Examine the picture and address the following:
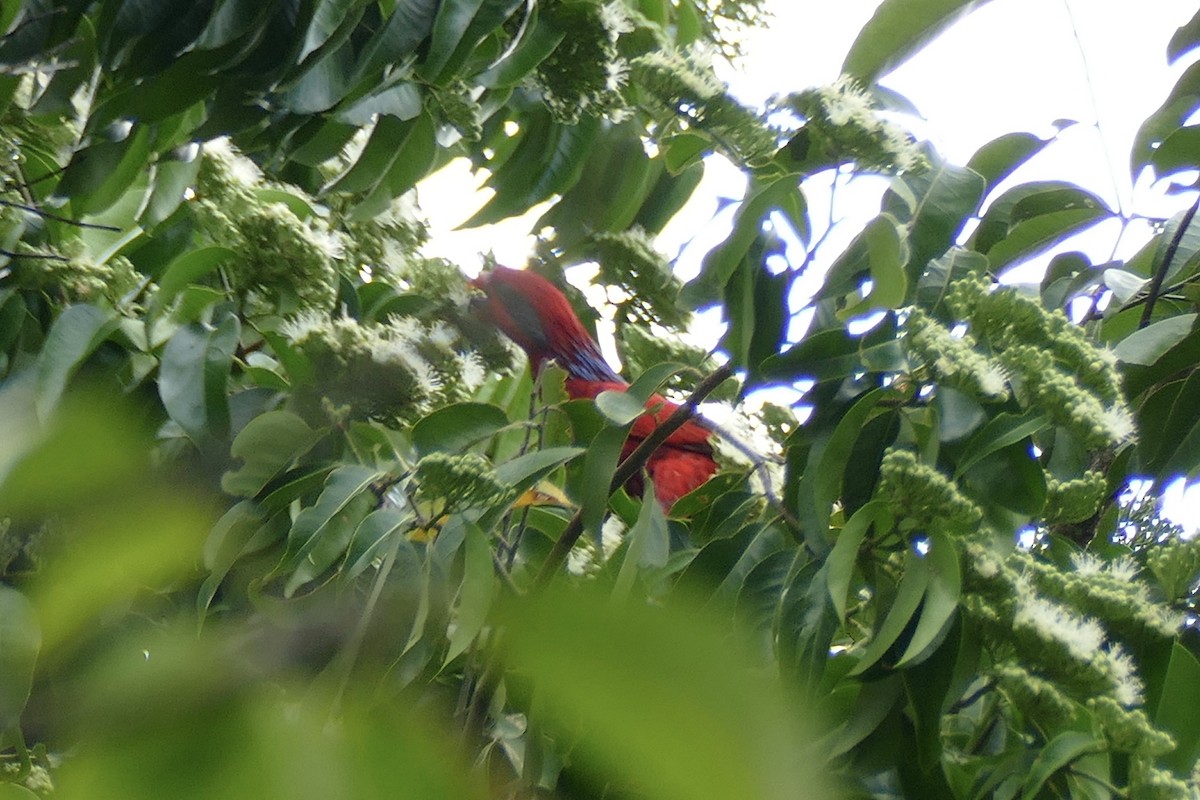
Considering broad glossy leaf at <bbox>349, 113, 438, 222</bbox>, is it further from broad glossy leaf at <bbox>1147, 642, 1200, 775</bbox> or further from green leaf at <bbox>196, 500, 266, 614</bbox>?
broad glossy leaf at <bbox>1147, 642, 1200, 775</bbox>

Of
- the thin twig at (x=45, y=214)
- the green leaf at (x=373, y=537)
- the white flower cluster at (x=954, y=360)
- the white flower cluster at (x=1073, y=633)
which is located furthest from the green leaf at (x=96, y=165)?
the white flower cluster at (x=1073, y=633)

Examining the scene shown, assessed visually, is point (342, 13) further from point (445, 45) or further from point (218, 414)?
point (218, 414)

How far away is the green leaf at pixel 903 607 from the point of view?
617mm

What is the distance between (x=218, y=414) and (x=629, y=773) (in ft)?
2.42

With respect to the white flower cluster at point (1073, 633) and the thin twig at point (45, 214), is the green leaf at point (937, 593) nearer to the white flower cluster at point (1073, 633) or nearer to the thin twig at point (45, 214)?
the white flower cluster at point (1073, 633)

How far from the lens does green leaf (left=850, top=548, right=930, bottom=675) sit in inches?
24.3

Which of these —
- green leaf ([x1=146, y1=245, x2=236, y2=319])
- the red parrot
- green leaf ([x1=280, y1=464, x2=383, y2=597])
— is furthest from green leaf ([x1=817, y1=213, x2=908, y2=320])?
the red parrot

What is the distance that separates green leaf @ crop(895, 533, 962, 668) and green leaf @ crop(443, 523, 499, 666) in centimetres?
24

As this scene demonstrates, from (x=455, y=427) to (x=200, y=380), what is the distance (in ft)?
0.66

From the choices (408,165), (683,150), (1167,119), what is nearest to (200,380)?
(408,165)

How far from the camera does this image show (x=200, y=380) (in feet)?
2.80

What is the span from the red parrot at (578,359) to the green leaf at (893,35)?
49 centimetres

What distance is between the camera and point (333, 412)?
2.57 ft

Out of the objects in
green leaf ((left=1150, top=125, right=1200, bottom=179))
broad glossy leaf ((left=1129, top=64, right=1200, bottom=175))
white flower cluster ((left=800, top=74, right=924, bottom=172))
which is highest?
broad glossy leaf ((left=1129, top=64, right=1200, bottom=175))
